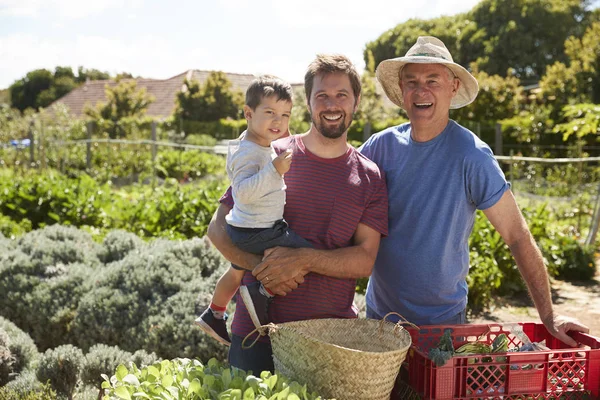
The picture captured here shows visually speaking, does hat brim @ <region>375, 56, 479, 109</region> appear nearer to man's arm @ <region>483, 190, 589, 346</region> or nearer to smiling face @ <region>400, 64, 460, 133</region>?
smiling face @ <region>400, 64, 460, 133</region>

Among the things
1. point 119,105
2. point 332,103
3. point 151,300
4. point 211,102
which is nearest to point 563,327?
point 332,103

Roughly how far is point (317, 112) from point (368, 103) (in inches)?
742

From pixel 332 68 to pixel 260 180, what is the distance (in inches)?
20.2

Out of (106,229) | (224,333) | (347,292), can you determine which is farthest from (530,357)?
(106,229)

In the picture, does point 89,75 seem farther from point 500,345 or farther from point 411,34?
point 500,345

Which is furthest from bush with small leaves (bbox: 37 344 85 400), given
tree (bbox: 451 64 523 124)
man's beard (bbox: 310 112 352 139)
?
tree (bbox: 451 64 523 124)

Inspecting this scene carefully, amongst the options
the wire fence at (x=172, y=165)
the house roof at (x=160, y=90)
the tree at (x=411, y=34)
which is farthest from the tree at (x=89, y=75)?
the wire fence at (x=172, y=165)

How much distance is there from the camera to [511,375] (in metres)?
2.28

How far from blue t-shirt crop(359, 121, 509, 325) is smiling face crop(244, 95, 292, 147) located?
0.50 metres

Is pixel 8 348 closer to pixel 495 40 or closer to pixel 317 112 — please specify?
pixel 317 112

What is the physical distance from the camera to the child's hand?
98.7 inches

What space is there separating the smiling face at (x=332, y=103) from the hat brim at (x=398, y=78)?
0.37m

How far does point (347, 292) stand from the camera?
105 inches

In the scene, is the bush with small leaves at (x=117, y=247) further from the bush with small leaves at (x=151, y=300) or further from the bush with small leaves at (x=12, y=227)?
→ the bush with small leaves at (x=12, y=227)
